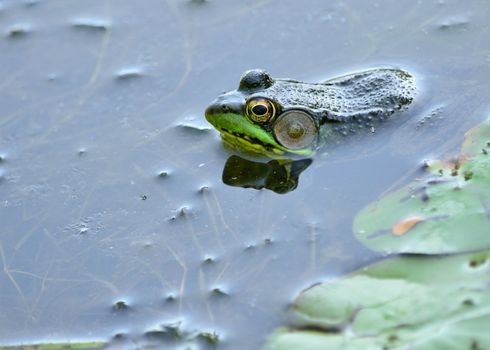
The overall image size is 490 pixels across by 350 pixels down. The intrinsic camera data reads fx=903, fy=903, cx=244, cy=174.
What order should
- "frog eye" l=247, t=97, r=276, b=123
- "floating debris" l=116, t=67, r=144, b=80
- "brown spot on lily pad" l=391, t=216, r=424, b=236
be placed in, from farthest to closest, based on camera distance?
"floating debris" l=116, t=67, r=144, b=80 < "frog eye" l=247, t=97, r=276, b=123 < "brown spot on lily pad" l=391, t=216, r=424, b=236

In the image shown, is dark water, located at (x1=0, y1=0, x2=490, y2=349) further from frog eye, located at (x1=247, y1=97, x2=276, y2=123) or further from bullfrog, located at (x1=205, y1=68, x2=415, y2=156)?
frog eye, located at (x1=247, y1=97, x2=276, y2=123)

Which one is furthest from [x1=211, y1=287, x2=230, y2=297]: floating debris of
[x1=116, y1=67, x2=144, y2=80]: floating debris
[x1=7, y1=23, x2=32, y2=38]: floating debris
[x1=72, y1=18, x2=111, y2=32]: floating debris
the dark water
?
[x1=7, y1=23, x2=32, y2=38]: floating debris

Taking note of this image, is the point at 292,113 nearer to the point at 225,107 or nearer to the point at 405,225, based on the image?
the point at 225,107

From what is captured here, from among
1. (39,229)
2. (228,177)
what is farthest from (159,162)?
(39,229)

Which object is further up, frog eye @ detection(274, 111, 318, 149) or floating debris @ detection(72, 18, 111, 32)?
floating debris @ detection(72, 18, 111, 32)

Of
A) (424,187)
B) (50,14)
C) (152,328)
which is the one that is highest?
(50,14)

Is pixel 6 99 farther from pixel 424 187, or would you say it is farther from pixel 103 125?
pixel 424 187

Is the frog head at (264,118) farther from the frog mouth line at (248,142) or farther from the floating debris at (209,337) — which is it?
the floating debris at (209,337)

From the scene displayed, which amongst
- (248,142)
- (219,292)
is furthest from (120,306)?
(248,142)
